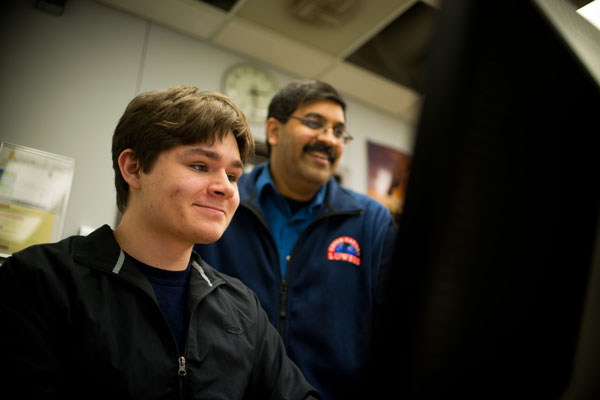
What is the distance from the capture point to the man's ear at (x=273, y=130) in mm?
1979

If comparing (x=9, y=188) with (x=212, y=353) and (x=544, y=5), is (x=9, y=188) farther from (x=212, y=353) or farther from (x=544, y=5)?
→ (x=544, y=5)

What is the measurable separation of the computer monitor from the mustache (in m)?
1.51

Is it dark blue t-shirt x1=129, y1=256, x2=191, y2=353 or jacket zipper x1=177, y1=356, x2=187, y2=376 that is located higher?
dark blue t-shirt x1=129, y1=256, x2=191, y2=353

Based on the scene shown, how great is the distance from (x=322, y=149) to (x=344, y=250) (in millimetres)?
509

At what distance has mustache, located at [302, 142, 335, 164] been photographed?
72.3 inches

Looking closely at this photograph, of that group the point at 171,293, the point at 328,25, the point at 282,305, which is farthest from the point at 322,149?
the point at 328,25

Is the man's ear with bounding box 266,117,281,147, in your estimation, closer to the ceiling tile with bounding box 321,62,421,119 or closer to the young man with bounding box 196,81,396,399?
the young man with bounding box 196,81,396,399

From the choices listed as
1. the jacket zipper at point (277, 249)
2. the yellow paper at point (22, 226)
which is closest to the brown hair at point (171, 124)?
the jacket zipper at point (277, 249)

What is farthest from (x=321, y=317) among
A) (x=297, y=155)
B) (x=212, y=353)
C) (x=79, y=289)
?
(x=79, y=289)

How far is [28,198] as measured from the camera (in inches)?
84.4

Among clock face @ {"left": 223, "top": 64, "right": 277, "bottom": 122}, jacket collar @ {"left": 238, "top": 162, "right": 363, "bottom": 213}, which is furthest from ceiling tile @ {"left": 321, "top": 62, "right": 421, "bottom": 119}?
jacket collar @ {"left": 238, "top": 162, "right": 363, "bottom": 213}

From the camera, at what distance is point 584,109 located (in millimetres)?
325

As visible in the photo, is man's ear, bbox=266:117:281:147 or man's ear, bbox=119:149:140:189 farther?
man's ear, bbox=266:117:281:147

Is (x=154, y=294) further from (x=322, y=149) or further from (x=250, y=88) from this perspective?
(x=250, y=88)
